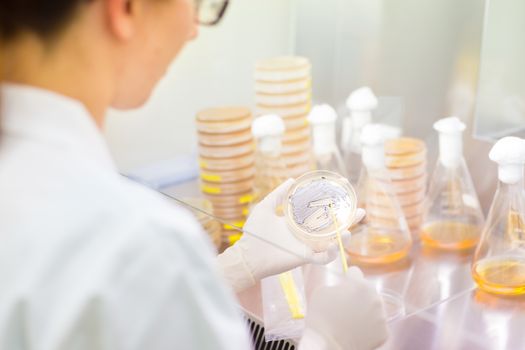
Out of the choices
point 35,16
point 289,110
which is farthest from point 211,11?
point 289,110

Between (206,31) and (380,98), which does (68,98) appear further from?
(206,31)

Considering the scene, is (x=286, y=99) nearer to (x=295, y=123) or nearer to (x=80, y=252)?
(x=295, y=123)

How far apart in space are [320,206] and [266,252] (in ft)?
0.39

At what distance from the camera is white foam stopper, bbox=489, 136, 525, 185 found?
1.17 m

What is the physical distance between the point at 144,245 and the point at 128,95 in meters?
0.21

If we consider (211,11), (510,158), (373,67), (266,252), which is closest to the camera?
(211,11)

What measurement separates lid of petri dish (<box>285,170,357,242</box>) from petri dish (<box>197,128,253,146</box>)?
0.40 m

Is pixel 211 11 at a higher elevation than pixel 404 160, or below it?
higher

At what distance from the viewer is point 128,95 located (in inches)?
Answer: 29.5

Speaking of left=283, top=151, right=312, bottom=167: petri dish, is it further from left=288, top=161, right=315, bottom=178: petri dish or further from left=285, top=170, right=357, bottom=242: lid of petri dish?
left=285, top=170, right=357, bottom=242: lid of petri dish

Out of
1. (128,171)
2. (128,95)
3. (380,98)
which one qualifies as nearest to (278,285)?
(128,95)

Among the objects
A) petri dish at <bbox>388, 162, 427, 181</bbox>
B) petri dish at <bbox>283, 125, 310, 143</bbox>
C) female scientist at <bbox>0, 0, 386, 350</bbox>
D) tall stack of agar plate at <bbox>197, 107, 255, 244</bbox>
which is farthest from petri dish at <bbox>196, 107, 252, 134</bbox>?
female scientist at <bbox>0, 0, 386, 350</bbox>

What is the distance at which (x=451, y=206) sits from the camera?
1438 mm

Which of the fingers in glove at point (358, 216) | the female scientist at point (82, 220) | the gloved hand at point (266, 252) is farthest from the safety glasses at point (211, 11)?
the fingers in glove at point (358, 216)
